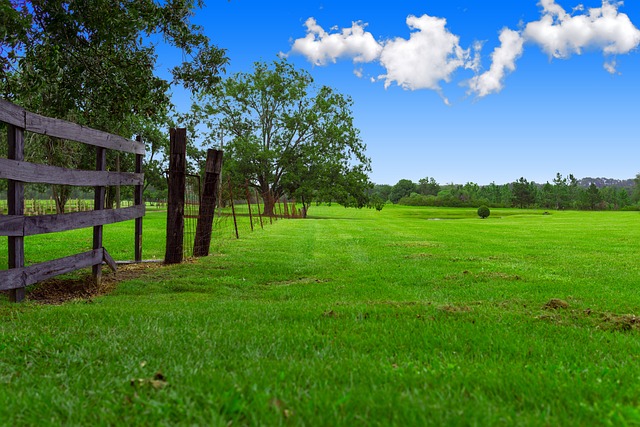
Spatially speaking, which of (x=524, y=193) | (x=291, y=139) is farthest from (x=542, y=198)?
(x=291, y=139)

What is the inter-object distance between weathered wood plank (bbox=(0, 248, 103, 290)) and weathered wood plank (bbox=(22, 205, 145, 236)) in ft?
1.61

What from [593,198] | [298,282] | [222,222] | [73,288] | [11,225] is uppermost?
[593,198]

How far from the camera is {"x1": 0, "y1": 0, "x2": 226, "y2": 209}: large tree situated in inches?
330

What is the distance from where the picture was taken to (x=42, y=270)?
6977 mm

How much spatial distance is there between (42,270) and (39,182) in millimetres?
1277

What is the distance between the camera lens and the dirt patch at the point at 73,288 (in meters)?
7.33

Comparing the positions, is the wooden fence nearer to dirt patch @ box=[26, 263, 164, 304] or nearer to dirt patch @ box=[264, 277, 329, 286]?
dirt patch @ box=[26, 263, 164, 304]

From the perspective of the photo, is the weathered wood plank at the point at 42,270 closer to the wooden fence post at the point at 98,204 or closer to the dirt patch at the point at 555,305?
the wooden fence post at the point at 98,204

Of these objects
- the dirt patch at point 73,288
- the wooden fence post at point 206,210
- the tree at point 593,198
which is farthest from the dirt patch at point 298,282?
the tree at point 593,198

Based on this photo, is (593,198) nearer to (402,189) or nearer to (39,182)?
(402,189)

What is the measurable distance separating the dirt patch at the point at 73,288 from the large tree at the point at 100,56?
12.0ft

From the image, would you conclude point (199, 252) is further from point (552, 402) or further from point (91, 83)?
point (552, 402)

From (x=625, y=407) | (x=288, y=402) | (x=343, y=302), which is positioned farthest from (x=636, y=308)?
(x=288, y=402)

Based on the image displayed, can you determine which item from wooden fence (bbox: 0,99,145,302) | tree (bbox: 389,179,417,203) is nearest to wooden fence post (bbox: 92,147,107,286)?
wooden fence (bbox: 0,99,145,302)
